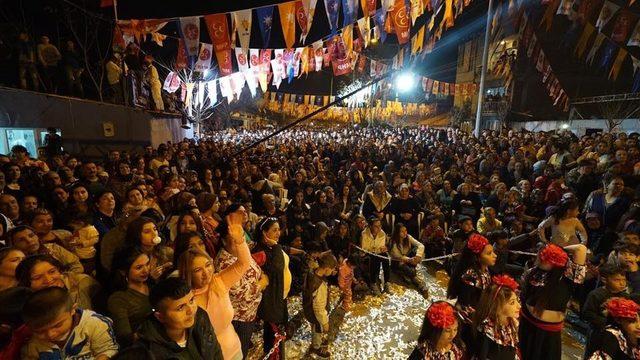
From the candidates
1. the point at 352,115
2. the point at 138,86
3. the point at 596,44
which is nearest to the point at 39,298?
the point at 138,86

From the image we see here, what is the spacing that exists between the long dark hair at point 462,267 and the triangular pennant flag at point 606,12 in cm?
1235

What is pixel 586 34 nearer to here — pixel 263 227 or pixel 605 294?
pixel 605 294

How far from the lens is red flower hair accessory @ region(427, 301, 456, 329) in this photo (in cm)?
248

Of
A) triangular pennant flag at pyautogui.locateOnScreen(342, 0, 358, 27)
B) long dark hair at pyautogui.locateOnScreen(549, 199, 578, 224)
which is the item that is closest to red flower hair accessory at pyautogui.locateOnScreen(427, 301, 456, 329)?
long dark hair at pyautogui.locateOnScreen(549, 199, 578, 224)

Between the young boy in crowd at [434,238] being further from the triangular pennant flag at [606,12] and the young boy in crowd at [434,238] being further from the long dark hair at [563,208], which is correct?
the triangular pennant flag at [606,12]

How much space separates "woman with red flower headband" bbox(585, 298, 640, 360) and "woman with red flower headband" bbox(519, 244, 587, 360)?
50cm

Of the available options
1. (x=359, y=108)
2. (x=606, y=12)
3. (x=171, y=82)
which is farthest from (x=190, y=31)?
(x=359, y=108)

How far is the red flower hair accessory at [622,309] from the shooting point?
2.56 metres

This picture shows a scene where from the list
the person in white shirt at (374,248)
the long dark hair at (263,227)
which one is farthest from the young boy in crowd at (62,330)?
the person in white shirt at (374,248)

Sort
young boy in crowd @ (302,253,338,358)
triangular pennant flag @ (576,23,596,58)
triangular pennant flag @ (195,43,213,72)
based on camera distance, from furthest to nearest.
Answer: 1. triangular pennant flag @ (195,43,213,72)
2. triangular pennant flag @ (576,23,596,58)
3. young boy in crowd @ (302,253,338,358)

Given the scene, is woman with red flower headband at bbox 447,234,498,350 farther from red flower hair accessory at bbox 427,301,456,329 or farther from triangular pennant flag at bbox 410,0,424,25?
triangular pennant flag at bbox 410,0,424,25

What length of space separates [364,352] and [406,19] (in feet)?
33.6

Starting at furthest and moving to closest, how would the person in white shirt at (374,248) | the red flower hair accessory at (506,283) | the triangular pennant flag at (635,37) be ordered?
the triangular pennant flag at (635,37) → the person in white shirt at (374,248) → the red flower hair accessory at (506,283)

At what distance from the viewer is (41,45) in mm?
10508
